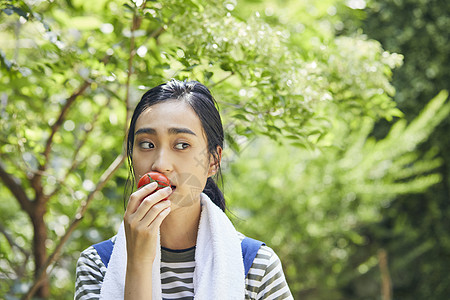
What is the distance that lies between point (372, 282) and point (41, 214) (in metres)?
4.07

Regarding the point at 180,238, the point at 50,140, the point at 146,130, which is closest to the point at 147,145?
the point at 146,130

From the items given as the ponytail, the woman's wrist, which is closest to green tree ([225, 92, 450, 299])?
the ponytail

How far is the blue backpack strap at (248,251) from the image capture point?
4.12 feet

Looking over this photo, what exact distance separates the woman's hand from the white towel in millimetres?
82

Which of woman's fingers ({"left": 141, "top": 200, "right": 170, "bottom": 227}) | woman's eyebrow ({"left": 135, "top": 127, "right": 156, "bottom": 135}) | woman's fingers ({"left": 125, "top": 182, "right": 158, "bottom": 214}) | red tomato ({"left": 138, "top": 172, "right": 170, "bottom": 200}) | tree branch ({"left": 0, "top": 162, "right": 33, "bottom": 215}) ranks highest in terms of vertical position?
tree branch ({"left": 0, "top": 162, "right": 33, "bottom": 215})

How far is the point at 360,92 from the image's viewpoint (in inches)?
76.9

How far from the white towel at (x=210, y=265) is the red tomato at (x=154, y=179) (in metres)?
0.17

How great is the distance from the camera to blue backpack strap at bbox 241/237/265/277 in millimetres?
1256

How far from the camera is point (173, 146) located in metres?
1.19

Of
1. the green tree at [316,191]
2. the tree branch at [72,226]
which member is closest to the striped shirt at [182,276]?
the tree branch at [72,226]

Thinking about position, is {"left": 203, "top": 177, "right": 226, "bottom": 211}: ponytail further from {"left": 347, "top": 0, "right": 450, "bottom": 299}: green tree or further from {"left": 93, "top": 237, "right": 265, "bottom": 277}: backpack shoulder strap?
{"left": 347, "top": 0, "right": 450, "bottom": 299}: green tree

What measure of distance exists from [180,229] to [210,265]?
0.13m

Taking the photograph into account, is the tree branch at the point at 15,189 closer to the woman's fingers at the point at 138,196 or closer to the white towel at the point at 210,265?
the white towel at the point at 210,265

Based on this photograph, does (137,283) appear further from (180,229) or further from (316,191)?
(316,191)
